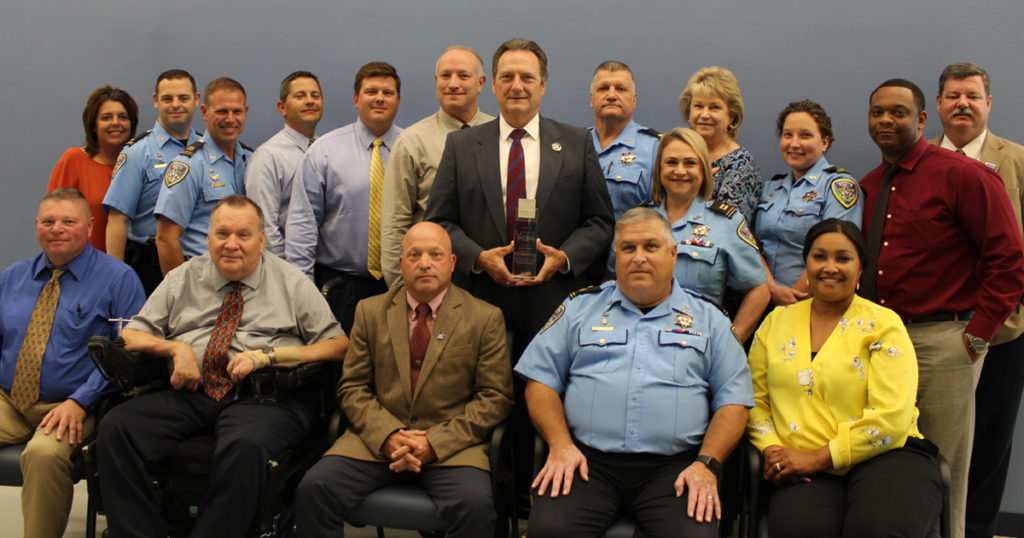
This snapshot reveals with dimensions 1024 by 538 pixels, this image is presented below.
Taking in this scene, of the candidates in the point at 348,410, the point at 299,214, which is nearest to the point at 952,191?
the point at 348,410

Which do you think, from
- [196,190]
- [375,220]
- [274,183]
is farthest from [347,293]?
[196,190]

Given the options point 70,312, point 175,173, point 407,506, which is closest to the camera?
point 407,506

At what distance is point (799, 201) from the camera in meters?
3.14

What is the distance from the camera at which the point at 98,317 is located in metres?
3.12

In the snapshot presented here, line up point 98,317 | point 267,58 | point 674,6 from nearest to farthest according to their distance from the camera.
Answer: point 98,317 < point 674,6 < point 267,58

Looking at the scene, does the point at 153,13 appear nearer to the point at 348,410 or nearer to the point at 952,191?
the point at 348,410

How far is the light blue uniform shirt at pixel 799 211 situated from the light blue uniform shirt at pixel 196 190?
7.85 feet

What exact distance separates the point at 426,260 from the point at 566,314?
21.3 inches

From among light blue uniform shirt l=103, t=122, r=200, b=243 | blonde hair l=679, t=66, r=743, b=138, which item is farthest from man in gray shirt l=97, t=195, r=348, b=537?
blonde hair l=679, t=66, r=743, b=138

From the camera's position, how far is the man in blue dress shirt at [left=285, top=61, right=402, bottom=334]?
3.55 meters

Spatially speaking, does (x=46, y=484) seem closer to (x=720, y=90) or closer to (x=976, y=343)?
(x=720, y=90)

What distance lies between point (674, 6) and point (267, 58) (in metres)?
2.24

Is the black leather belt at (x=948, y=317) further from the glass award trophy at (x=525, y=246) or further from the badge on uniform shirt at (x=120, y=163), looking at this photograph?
the badge on uniform shirt at (x=120, y=163)

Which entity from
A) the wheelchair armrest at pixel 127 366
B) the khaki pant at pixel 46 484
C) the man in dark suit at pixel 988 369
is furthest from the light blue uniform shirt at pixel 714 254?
the khaki pant at pixel 46 484
